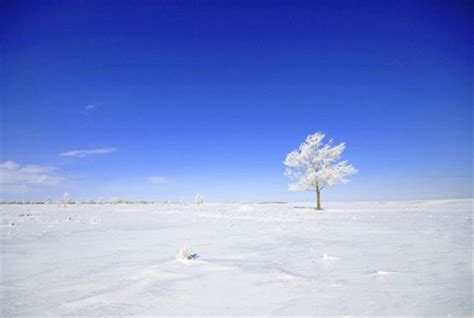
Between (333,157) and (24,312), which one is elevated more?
(333,157)

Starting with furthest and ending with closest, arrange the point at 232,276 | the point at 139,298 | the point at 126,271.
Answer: the point at 126,271 < the point at 232,276 < the point at 139,298

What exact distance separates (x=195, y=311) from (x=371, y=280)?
2.78 metres

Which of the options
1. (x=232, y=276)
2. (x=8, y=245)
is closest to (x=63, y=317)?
(x=232, y=276)

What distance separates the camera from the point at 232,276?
4863 mm

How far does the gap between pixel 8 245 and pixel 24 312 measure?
642 centimetres

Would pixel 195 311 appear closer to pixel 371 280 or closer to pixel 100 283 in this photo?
pixel 100 283

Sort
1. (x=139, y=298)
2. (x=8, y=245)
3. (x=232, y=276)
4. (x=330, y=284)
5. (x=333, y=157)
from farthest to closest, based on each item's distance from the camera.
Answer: (x=333, y=157), (x=8, y=245), (x=232, y=276), (x=330, y=284), (x=139, y=298)

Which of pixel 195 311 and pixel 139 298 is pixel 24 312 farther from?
pixel 195 311

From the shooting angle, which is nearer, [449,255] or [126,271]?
[126,271]

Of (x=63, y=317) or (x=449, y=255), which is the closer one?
(x=63, y=317)

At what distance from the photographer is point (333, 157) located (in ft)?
110

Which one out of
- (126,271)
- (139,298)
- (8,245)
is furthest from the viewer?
(8,245)

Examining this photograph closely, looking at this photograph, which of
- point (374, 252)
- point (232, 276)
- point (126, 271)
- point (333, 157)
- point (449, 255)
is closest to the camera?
point (232, 276)

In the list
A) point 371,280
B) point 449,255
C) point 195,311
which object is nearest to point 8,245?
point 195,311
